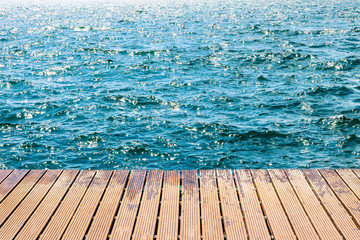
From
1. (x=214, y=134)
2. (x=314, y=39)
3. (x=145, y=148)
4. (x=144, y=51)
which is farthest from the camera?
(x=314, y=39)

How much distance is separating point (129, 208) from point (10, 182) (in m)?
3.12

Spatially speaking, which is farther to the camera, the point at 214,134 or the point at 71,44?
the point at 71,44

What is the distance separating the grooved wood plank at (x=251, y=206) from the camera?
21.7 feet

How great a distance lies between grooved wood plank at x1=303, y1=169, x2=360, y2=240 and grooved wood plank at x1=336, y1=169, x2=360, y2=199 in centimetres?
51

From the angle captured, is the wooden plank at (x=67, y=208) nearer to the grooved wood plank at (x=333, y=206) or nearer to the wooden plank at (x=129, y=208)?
the wooden plank at (x=129, y=208)

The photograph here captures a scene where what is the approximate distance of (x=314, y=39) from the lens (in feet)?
108

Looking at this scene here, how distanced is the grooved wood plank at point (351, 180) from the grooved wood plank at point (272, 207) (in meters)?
1.75

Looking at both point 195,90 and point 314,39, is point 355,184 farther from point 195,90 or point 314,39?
point 314,39

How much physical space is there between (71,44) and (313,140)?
26.8 metres

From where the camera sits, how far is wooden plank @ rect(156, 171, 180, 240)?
663 cm

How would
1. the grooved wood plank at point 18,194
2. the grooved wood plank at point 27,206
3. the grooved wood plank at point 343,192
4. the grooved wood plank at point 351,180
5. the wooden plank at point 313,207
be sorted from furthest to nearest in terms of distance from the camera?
1. the grooved wood plank at point 351,180
2. the grooved wood plank at point 18,194
3. the grooved wood plank at point 343,192
4. the grooved wood plank at point 27,206
5. the wooden plank at point 313,207

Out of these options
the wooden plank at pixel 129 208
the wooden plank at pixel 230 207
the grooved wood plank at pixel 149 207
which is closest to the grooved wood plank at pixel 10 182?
the wooden plank at pixel 129 208

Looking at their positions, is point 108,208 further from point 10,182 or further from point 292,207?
point 292,207

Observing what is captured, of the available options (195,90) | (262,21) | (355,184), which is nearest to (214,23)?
(262,21)
